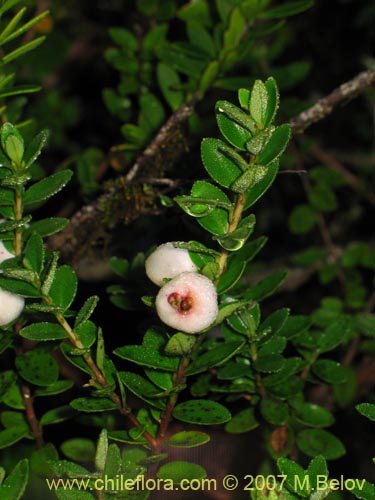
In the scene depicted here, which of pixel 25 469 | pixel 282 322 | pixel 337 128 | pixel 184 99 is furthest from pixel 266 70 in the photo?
pixel 25 469

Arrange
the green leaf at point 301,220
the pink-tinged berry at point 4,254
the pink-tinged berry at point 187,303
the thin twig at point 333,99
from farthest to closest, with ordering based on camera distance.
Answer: the green leaf at point 301,220 < the thin twig at point 333,99 < the pink-tinged berry at point 4,254 < the pink-tinged berry at point 187,303

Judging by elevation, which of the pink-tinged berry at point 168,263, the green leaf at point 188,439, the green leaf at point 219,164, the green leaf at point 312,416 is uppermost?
the green leaf at point 219,164

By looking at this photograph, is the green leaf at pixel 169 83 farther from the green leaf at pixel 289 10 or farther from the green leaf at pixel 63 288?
the green leaf at pixel 63 288

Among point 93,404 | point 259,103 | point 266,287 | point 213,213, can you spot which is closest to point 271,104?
point 259,103

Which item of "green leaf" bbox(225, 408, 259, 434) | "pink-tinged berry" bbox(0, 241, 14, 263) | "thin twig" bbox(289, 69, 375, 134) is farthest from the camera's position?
"thin twig" bbox(289, 69, 375, 134)

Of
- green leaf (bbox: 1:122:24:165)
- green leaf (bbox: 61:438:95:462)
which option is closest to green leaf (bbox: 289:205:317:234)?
green leaf (bbox: 61:438:95:462)

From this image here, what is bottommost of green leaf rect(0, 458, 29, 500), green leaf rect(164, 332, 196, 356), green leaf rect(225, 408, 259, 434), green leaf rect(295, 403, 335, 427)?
green leaf rect(295, 403, 335, 427)

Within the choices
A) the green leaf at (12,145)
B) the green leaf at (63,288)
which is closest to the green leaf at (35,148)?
the green leaf at (12,145)

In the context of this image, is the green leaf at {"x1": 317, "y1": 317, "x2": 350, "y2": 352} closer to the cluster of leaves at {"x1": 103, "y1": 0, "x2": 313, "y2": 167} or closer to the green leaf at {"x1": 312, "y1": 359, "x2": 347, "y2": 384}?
the green leaf at {"x1": 312, "y1": 359, "x2": 347, "y2": 384}
